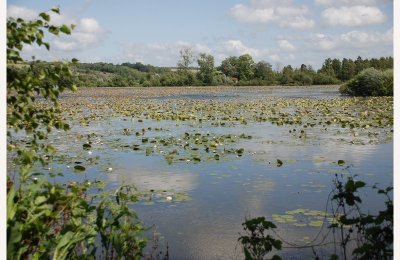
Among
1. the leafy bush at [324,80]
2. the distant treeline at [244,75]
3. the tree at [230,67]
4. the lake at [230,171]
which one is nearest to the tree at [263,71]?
the distant treeline at [244,75]

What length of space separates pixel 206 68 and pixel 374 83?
49.9 metres

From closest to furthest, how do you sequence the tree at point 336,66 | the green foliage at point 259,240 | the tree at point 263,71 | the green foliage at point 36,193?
the green foliage at point 36,193
the green foliage at point 259,240
the tree at point 263,71
the tree at point 336,66

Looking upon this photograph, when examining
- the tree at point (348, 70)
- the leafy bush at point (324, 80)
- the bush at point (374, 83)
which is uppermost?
the tree at point (348, 70)

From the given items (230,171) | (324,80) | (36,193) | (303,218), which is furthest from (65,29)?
(324,80)

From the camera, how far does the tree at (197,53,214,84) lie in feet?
260

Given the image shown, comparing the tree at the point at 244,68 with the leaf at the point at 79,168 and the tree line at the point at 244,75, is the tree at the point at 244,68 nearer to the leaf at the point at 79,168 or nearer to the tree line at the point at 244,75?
the tree line at the point at 244,75

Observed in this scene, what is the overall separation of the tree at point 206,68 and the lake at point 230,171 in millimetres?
62696

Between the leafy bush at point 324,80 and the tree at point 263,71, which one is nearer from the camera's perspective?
the leafy bush at point 324,80

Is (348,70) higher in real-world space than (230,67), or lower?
lower

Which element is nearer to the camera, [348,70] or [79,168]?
[79,168]

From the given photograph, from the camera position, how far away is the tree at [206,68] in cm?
7931

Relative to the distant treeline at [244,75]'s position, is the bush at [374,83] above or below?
below

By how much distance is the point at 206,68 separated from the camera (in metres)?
81.8

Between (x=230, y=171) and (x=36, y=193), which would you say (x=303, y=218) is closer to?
(x=230, y=171)
